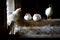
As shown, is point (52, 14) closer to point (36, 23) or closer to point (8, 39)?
point (36, 23)

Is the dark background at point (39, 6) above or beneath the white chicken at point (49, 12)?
above

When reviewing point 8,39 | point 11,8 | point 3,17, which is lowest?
point 8,39

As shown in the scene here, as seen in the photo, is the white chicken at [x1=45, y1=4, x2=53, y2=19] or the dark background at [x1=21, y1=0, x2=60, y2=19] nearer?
the white chicken at [x1=45, y1=4, x2=53, y2=19]

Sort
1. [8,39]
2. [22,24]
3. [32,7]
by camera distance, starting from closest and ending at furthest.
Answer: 1. [8,39]
2. [22,24]
3. [32,7]

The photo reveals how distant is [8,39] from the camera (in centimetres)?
93

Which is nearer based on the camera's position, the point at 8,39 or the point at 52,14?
the point at 8,39

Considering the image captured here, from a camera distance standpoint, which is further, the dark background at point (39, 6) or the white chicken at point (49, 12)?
the dark background at point (39, 6)

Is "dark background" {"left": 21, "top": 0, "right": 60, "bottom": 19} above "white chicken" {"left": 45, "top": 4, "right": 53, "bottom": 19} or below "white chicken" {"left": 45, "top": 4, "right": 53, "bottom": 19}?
above

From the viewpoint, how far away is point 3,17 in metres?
0.98

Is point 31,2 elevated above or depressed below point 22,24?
above

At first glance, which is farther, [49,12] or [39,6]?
[39,6]

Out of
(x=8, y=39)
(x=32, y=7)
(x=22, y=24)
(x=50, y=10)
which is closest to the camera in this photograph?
(x=8, y=39)

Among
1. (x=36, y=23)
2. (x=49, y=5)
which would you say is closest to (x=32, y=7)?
Answer: (x=49, y=5)

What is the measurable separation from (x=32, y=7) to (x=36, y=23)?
0.52 meters
